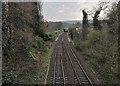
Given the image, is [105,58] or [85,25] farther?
[85,25]

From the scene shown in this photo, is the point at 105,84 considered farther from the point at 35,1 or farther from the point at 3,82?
the point at 35,1

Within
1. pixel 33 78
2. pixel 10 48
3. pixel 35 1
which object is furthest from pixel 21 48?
pixel 35 1

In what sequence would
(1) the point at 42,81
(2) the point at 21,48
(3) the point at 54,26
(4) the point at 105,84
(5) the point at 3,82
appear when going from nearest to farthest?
(5) the point at 3,82
(4) the point at 105,84
(1) the point at 42,81
(2) the point at 21,48
(3) the point at 54,26

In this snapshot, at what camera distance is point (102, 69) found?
70.3 ft

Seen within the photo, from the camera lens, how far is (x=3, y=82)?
13.2m

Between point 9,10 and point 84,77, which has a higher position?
point 9,10

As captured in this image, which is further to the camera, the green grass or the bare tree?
the bare tree

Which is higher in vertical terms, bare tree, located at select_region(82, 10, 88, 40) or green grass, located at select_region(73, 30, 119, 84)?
bare tree, located at select_region(82, 10, 88, 40)

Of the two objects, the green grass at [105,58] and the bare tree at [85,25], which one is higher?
the bare tree at [85,25]

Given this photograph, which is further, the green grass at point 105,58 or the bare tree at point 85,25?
the bare tree at point 85,25

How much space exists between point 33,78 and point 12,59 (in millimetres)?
3115

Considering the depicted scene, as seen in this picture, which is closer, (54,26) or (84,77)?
(84,77)

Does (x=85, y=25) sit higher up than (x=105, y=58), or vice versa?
(x=85, y=25)

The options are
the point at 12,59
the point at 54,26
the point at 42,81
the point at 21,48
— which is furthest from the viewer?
the point at 54,26
